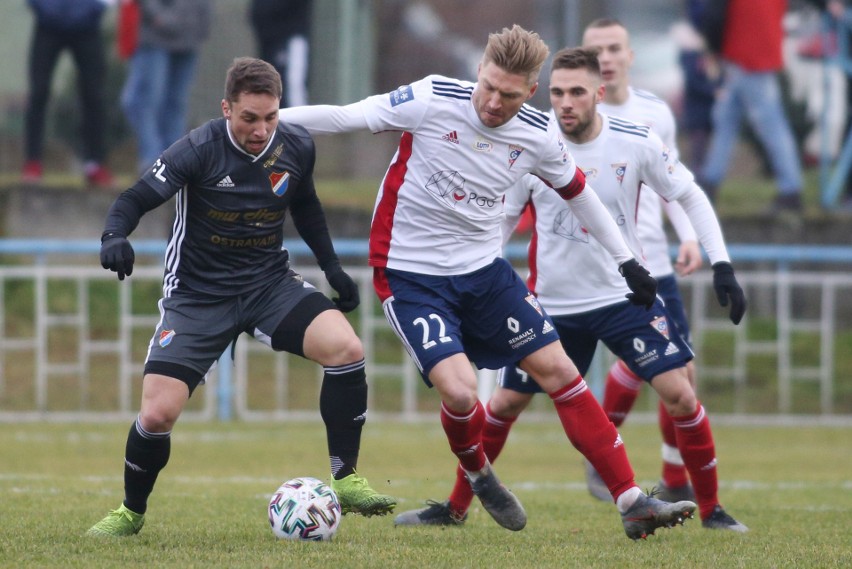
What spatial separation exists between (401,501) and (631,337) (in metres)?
1.73

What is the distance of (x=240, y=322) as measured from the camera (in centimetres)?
644

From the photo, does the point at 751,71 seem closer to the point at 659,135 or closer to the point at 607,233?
the point at 659,135

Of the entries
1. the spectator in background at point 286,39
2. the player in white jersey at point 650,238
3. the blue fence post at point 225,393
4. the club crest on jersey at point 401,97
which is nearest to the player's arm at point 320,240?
the club crest on jersey at point 401,97

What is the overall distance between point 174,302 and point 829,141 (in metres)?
10.7

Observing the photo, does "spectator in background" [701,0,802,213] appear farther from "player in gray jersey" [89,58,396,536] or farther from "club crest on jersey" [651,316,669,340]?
"player in gray jersey" [89,58,396,536]

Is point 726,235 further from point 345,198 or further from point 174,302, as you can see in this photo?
point 174,302

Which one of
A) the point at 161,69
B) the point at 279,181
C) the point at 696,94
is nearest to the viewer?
the point at 279,181

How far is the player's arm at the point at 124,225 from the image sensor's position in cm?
582

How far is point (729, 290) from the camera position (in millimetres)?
6910

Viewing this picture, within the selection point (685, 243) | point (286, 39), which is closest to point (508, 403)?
point (685, 243)

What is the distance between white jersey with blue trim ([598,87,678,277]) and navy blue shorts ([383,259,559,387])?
5.90 ft

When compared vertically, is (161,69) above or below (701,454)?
above

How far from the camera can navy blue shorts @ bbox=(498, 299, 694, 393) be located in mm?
7117

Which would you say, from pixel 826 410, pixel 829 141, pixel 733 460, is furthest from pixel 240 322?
pixel 829 141
